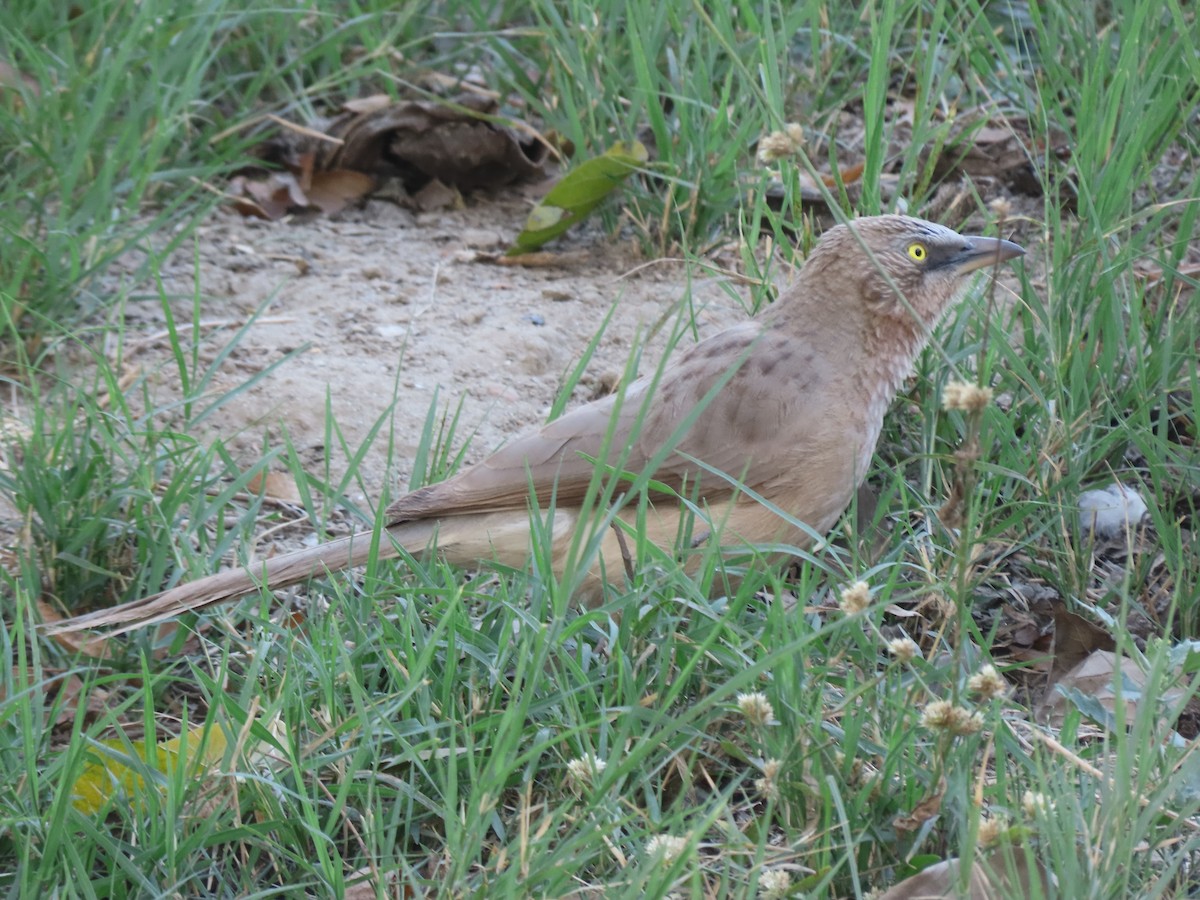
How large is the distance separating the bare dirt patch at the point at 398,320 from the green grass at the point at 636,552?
4.8 inches

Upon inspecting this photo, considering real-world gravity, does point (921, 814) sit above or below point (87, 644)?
above

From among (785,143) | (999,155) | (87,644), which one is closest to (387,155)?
(999,155)

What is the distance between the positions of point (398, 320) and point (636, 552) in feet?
7.07

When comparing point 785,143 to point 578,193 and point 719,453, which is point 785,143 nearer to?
point 719,453

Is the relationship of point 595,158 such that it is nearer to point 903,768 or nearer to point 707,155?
point 707,155

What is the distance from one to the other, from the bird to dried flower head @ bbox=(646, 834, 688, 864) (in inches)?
45.8

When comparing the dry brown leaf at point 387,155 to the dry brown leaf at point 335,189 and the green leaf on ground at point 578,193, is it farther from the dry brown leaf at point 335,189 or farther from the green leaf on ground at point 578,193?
the green leaf on ground at point 578,193

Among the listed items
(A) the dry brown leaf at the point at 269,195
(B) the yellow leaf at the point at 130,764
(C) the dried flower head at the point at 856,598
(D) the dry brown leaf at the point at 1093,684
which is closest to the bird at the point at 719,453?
(B) the yellow leaf at the point at 130,764

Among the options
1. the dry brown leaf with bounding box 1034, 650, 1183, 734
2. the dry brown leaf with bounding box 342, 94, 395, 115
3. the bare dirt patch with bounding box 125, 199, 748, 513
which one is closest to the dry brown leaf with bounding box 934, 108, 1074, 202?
the bare dirt patch with bounding box 125, 199, 748, 513

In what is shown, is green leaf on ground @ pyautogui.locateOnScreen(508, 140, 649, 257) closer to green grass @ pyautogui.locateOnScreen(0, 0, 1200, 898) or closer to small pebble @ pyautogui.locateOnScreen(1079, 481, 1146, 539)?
green grass @ pyautogui.locateOnScreen(0, 0, 1200, 898)

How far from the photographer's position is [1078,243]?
171 inches

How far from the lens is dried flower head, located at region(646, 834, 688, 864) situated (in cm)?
247

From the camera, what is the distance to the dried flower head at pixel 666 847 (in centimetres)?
247

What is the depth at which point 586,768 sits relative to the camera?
2758 millimetres
